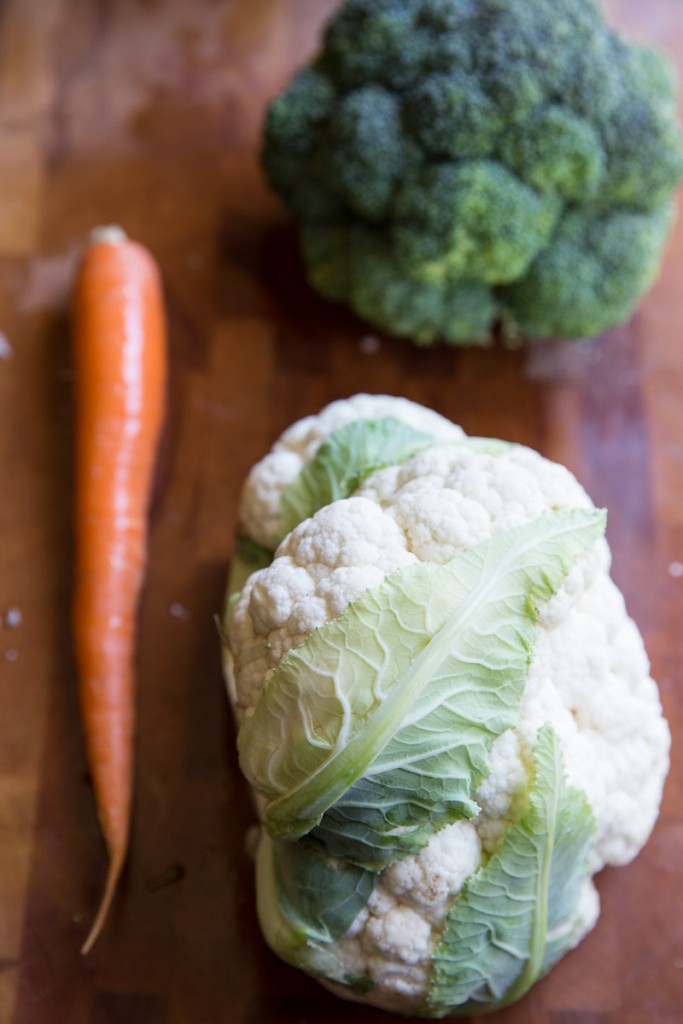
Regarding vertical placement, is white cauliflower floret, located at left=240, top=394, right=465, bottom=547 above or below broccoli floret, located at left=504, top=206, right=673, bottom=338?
below

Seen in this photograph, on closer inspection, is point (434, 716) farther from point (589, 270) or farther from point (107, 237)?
point (107, 237)

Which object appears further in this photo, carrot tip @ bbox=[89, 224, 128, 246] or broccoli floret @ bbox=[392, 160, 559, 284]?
carrot tip @ bbox=[89, 224, 128, 246]

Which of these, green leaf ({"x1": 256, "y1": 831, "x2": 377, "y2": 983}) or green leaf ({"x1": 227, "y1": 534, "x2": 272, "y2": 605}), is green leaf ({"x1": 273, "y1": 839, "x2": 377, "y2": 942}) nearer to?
green leaf ({"x1": 256, "y1": 831, "x2": 377, "y2": 983})

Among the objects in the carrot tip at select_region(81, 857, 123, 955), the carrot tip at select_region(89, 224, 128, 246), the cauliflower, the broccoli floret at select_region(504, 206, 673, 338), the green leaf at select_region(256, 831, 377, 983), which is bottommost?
the carrot tip at select_region(81, 857, 123, 955)

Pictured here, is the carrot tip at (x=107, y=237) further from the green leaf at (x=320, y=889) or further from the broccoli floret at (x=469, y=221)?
the green leaf at (x=320, y=889)

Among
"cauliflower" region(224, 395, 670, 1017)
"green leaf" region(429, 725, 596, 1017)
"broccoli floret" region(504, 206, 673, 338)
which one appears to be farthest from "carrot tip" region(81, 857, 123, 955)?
"broccoli floret" region(504, 206, 673, 338)

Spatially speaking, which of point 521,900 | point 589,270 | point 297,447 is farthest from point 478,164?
point 521,900
